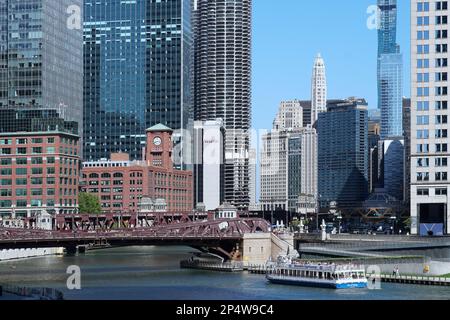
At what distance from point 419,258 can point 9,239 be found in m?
45.6

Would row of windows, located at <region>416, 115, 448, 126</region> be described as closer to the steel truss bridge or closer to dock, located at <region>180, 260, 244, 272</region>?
the steel truss bridge

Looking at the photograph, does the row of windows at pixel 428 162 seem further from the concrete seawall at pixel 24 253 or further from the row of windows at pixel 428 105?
the concrete seawall at pixel 24 253

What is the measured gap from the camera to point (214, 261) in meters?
135

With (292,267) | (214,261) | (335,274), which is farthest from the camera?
(214,261)

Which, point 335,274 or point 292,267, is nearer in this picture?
point 335,274

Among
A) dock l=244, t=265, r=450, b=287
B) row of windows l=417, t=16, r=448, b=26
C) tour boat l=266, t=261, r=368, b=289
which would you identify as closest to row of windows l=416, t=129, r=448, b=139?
row of windows l=417, t=16, r=448, b=26

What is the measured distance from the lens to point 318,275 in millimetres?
102562

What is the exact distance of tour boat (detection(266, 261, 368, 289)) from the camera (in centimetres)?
9888

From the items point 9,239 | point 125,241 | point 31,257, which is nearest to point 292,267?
point 125,241
